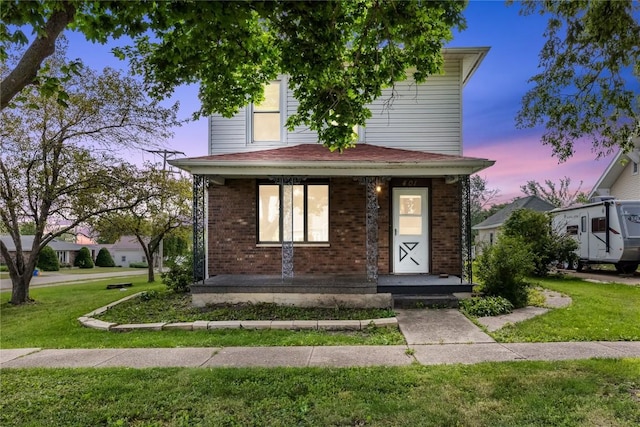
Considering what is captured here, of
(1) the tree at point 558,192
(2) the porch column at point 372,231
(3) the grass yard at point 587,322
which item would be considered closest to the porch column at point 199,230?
(2) the porch column at point 372,231

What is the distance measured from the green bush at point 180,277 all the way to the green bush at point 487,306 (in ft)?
23.8

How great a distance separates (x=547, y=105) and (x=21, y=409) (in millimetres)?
8116

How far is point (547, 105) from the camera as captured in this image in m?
6.34

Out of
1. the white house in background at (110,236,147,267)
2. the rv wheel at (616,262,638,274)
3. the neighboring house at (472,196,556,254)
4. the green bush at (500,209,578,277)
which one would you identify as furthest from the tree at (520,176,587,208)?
the white house in background at (110,236,147,267)

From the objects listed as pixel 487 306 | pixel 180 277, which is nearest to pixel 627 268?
pixel 487 306

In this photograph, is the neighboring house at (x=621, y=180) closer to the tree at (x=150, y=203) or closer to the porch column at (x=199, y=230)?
the porch column at (x=199, y=230)

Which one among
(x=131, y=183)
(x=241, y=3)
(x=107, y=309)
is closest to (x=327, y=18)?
(x=241, y=3)

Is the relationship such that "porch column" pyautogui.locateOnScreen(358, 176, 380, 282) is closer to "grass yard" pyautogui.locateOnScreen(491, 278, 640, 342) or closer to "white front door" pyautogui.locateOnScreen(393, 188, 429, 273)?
"white front door" pyautogui.locateOnScreen(393, 188, 429, 273)

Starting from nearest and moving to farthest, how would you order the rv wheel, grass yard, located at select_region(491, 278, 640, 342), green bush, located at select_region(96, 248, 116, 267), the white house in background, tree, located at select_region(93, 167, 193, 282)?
1. grass yard, located at select_region(491, 278, 640, 342)
2. tree, located at select_region(93, 167, 193, 282)
3. the rv wheel
4. green bush, located at select_region(96, 248, 116, 267)
5. the white house in background

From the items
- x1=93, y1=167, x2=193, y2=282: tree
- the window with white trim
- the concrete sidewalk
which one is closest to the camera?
the concrete sidewalk

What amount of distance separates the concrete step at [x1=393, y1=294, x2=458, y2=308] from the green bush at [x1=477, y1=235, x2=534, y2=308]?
954 mm

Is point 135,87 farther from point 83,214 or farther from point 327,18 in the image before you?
point 327,18

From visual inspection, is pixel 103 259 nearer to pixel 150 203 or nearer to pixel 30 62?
pixel 150 203

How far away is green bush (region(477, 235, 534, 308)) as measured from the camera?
27.5ft
